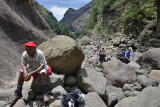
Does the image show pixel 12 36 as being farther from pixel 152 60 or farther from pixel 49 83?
pixel 152 60

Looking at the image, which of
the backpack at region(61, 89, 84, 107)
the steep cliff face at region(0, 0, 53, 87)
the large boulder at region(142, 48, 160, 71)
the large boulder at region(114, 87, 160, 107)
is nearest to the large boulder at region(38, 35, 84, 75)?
the backpack at region(61, 89, 84, 107)

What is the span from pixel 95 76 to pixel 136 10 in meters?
9.73

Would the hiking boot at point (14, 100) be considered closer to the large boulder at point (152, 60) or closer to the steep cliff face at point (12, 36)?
the steep cliff face at point (12, 36)

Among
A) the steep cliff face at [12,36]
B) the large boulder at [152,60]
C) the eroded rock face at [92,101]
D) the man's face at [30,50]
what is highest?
the steep cliff face at [12,36]

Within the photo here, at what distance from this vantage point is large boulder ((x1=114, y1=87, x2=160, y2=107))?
9.87ft

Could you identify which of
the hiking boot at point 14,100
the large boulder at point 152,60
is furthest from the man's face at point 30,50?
the large boulder at point 152,60

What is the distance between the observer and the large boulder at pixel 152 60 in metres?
5.92

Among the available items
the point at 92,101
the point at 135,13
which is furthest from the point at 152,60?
the point at 135,13

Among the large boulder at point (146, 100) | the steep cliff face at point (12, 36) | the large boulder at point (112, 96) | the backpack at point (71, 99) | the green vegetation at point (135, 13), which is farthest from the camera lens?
the green vegetation at point (135, 13)

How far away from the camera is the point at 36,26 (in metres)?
10.2

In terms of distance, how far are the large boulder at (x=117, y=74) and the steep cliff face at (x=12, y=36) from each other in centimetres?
→ 365

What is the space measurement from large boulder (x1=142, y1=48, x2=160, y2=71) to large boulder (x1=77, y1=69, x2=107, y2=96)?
122 inches

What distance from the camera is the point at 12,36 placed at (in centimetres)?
717

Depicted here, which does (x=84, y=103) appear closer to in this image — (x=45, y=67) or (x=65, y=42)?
(x=45, y=67)
